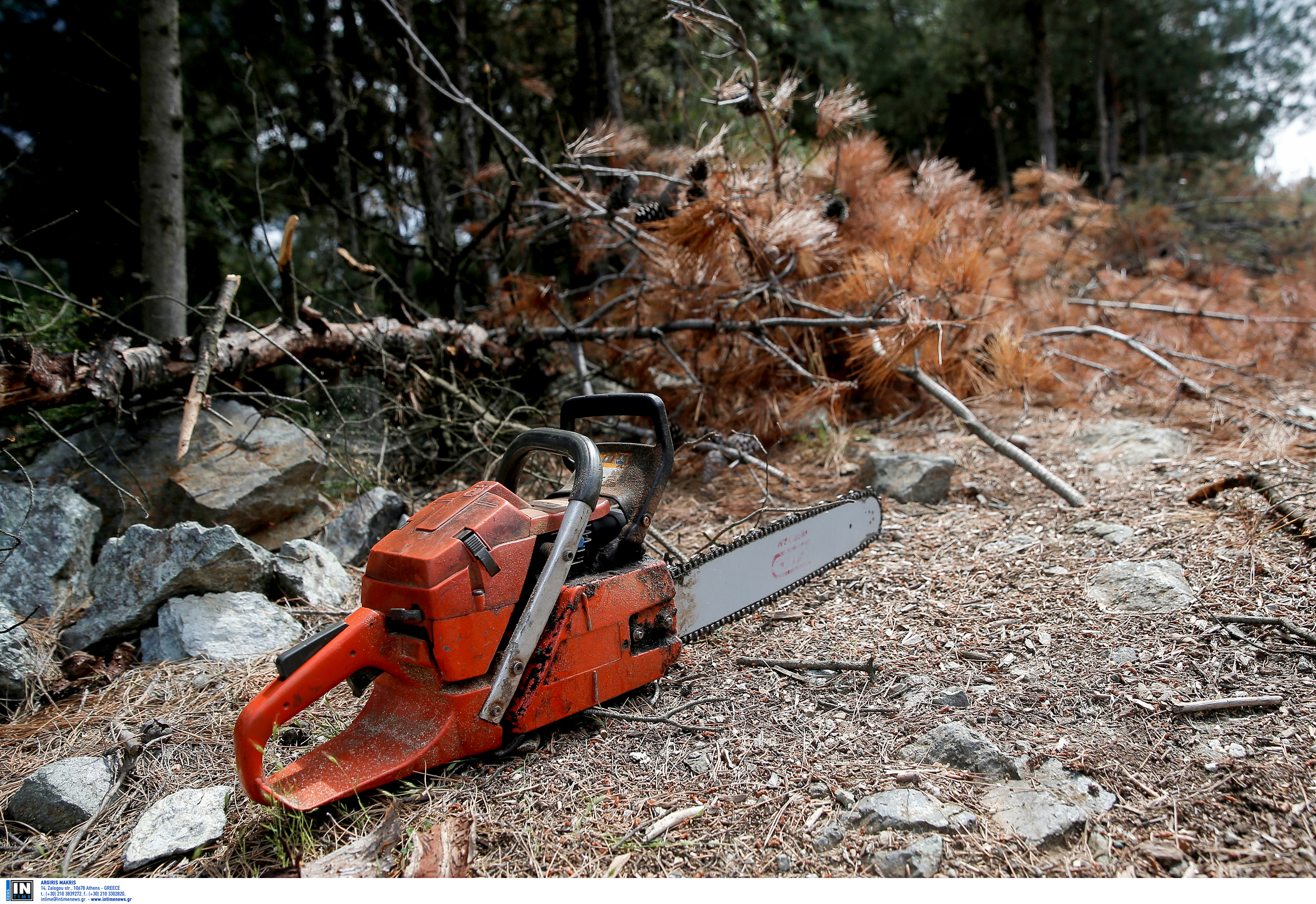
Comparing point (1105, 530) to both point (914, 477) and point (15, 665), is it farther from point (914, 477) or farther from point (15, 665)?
point (15, 665)

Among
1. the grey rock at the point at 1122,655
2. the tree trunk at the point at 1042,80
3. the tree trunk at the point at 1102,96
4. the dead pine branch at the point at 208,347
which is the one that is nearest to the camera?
the grey rock at the point at 1122,655

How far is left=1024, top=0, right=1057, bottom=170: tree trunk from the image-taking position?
9508 mm

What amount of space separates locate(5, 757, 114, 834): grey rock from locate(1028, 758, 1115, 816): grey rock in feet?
7.41

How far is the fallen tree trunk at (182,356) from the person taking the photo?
278cm

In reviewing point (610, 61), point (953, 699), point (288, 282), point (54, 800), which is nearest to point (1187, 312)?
point (953, 699)

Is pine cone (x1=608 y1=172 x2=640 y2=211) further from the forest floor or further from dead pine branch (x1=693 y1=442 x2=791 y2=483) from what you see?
the forest floor

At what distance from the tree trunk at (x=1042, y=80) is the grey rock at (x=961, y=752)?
31.2ft

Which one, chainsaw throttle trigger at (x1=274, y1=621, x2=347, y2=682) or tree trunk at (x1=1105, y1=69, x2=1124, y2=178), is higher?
tree trunk at (x1=1105, y1=69, x2=1124, y2=178)

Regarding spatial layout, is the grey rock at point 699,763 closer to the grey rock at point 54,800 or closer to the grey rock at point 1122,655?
the grey rock at point 1122,655

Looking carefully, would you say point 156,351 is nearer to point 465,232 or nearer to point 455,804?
point 455,804

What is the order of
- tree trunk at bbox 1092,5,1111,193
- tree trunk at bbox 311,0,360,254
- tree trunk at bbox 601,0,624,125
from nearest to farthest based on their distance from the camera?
tree trunk at bbox 601,0,624,125
tree trunk at bbox 311,0,360,254
tree trunk at bbox 1092,5,1111,193

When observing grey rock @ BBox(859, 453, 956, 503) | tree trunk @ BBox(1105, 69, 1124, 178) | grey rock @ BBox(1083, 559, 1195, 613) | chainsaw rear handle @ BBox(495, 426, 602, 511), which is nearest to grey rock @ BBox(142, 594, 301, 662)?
chainsaw rear handle @ BBox(495, 426, 602, 511)

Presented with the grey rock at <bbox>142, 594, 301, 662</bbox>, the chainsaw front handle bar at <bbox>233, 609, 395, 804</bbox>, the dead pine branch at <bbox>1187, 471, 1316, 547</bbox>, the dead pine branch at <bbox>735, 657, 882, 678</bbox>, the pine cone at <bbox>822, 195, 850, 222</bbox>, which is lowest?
the grey rock at <bbox>142, 594, 301, 662</bbox>

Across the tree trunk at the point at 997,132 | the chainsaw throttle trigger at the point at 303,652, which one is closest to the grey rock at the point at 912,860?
the chainsaw throttle trigger at the point at 303,652
